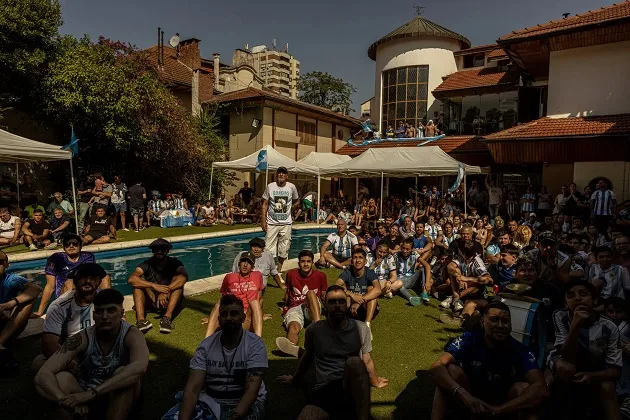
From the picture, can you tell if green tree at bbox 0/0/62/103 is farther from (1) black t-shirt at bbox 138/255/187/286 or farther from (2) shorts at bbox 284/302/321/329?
(2) shorts at bbox 284/302/321/329

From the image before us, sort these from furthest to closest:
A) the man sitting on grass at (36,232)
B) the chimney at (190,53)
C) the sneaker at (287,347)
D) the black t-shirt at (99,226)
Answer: the chimney at (190,53)
the black t-shirt at (99,226)
the man sitting on grass at (36,232)
the sneaker at (287,347)

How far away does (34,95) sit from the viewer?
15797mm

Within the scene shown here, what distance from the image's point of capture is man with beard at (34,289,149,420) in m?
3.00

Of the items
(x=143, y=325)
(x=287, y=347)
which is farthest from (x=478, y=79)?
(x=143, y=325)

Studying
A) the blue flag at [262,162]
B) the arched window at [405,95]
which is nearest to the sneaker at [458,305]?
the blue flag at [262,162]

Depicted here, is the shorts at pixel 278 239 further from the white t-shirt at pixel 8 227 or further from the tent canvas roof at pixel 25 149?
the white t-shirt at pixel 8 227

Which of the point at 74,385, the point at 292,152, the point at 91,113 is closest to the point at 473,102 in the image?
the point at 292,152

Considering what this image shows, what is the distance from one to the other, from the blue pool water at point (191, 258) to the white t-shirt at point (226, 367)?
20.0 feet

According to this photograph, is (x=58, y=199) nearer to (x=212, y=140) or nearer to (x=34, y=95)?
(x=34, y=95)

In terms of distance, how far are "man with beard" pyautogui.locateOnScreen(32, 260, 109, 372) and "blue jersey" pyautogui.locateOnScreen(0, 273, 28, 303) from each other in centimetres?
79

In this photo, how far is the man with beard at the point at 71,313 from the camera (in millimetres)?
4137

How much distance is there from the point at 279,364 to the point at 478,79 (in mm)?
24380

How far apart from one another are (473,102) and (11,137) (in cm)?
2279

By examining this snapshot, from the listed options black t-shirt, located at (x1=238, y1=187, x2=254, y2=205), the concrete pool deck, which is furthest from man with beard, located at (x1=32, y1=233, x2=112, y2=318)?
black t-shirt, located at (x1=238, y1=187, x2=254, y2=205)
